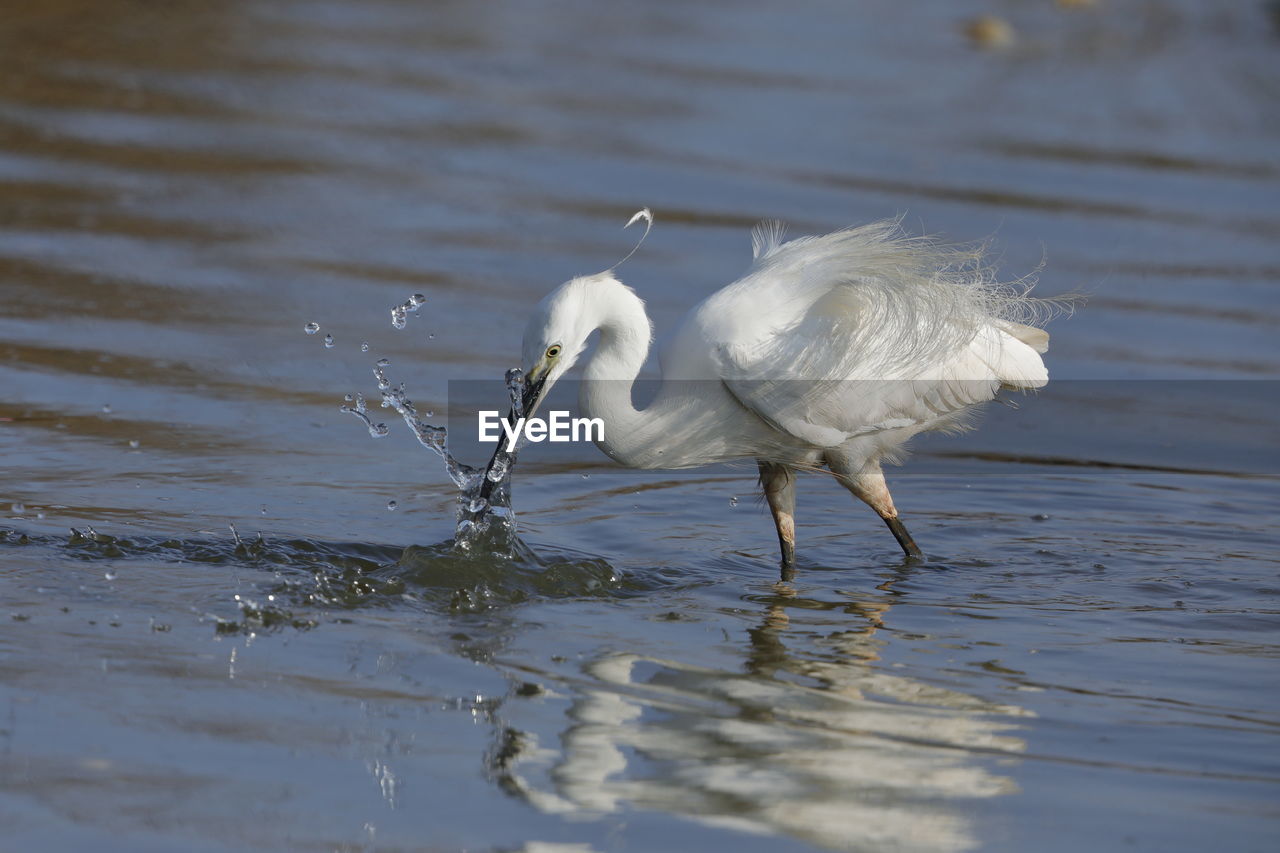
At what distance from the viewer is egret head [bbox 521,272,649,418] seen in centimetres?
513

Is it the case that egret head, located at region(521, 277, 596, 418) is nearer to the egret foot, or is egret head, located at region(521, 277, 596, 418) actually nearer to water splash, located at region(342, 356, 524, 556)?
water splash, located at region(342, 356, 524, 556)

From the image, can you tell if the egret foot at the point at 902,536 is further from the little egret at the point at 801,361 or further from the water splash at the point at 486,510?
the water splash at the point at 486,510

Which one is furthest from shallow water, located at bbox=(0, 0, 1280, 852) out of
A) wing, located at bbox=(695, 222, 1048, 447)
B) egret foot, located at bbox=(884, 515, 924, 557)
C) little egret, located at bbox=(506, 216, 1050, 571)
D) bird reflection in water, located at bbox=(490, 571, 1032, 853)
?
wing, located at bbox=(695, 222, 1048, 447)

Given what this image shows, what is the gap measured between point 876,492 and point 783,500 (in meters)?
0.32

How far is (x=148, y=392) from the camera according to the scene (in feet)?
24.1

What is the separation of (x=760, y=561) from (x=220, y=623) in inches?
A: 77.5

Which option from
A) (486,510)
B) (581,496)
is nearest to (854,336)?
(486,510)

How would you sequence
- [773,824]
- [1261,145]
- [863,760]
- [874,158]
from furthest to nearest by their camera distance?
[1261,145] → [874,158] → [863,760] → [773,824]

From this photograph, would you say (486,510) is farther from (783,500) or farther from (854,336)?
(854,336)

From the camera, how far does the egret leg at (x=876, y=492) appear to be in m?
6.07

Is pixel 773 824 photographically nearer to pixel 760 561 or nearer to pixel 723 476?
pixel 760 561

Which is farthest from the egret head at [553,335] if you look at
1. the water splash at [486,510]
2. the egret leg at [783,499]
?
the egret leg at [783,499]

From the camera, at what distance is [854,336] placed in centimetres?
577

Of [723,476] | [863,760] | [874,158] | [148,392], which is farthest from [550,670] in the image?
[874,158]
